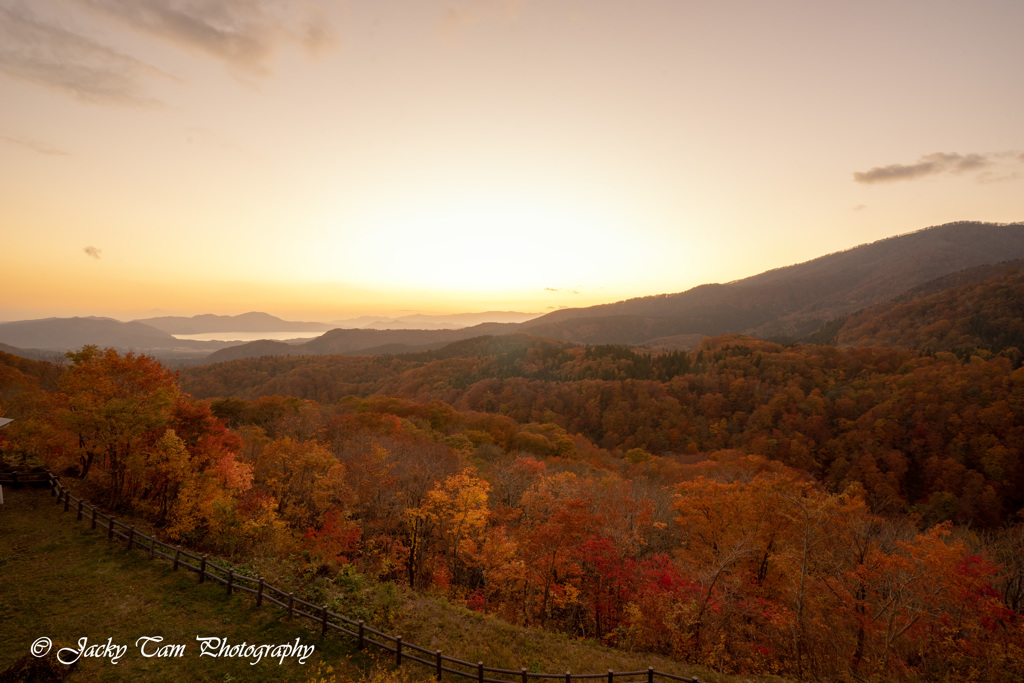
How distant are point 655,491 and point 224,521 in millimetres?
39904

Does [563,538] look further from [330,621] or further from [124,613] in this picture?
[124,613]

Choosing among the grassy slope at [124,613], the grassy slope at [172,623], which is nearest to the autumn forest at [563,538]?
the grassy slope at [172,623]

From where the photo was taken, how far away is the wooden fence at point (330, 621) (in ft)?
51.5

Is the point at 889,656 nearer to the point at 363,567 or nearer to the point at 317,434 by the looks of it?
the point at 363,567

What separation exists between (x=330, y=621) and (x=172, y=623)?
6066 mm

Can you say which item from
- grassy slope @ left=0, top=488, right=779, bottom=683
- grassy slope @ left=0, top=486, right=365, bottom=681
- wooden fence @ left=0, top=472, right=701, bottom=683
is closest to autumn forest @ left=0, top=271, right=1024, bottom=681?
wooden fence @ left=0, top=472, right=701, bottom=683

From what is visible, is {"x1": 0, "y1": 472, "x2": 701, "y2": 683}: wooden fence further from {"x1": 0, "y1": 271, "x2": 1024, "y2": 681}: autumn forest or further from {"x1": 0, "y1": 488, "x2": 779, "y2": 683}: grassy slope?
{"x1": 0, "y1": 271, "x2": 1024, "y2": 681}: autumn forest

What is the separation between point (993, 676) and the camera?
78.1 feet

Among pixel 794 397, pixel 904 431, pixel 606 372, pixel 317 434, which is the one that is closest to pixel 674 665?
pixel 317 434

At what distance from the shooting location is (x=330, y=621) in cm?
1794

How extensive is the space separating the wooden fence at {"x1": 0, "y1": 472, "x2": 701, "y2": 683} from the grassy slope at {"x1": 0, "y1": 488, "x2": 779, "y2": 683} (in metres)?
0.44

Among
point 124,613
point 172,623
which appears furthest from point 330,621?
point 124,613

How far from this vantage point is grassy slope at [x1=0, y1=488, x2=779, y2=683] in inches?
592

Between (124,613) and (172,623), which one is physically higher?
(124,613)
